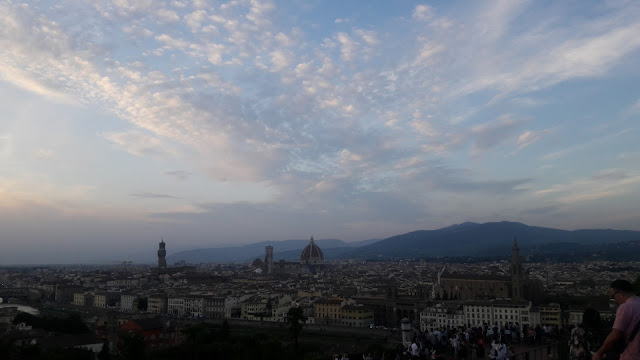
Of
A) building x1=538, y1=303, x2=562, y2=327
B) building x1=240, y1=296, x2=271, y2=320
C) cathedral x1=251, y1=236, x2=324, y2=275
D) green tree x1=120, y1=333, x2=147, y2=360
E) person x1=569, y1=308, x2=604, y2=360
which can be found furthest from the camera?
cathedral x1=251, y1=236, x2=324, y2=275

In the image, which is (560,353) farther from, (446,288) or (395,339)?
(446,288)

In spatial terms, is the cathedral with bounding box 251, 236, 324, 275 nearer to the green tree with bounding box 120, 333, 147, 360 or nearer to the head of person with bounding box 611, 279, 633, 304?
the green tree with bounding box 120, 333, 147, 360

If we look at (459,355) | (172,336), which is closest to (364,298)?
(172,336)

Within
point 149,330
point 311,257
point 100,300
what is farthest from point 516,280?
point 311,257

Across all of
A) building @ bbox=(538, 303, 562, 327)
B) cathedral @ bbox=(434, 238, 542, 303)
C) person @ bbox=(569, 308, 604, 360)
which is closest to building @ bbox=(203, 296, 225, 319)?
cathedral @ bbox=(434, 238, 542, 303)

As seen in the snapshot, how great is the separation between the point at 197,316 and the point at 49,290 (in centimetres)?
3902

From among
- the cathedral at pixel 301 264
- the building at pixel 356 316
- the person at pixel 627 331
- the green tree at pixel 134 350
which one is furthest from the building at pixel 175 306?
the cathedral at pixel 301 264

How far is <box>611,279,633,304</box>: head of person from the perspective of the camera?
13.8 feet

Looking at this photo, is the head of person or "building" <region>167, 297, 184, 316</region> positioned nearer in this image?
the head of person

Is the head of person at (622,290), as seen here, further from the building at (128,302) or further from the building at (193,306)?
the building at (128,302)

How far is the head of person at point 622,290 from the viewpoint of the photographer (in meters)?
4.20

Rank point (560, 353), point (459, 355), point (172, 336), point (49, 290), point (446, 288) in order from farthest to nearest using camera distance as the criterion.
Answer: point (49, 290), point (446, 288), point (172, 336), point (459, 355), point (560, 353)

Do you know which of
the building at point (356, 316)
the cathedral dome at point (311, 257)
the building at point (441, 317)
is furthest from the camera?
the cathedral dome at point (311, 257)

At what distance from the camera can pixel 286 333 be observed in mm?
42125
